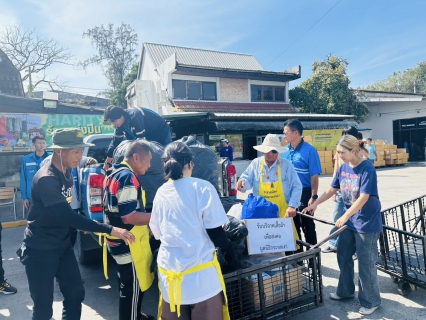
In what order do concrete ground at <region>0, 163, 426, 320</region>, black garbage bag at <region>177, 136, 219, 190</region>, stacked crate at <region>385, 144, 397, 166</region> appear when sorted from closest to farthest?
concrete ground at <region>0, 163, 426, 320</region> < black garbage bag at <region>177, 136, 219, 190</region> < stacked crate at <region>385, 144, 397, 166</region>

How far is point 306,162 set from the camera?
13.0 feet

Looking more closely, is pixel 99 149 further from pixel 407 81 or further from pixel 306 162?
pixel 407 81

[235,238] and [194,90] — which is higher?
[194,90]

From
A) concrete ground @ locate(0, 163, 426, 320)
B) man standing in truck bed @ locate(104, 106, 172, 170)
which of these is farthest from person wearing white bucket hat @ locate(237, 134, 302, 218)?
man standing in truck bed @ locate(104, 106, 172, 170)

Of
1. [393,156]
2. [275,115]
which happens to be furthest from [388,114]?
[275,115]

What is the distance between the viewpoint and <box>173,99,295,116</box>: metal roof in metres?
16.5

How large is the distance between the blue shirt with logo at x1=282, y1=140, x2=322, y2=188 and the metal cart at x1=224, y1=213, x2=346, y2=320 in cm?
139

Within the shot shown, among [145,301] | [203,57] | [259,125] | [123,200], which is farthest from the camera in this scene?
[203,57]

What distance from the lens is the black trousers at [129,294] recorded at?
250 cm

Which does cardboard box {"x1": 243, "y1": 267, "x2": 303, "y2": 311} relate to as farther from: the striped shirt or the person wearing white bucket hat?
the striped shirt

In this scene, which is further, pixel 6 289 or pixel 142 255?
pixel 6 289

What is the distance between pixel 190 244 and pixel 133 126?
2.90 meters

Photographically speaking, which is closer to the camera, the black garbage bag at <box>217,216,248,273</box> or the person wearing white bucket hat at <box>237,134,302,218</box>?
the black garbage bag at <box>217,216,248,273</box>

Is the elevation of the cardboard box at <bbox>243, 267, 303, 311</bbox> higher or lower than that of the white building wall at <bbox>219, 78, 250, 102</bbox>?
lower
